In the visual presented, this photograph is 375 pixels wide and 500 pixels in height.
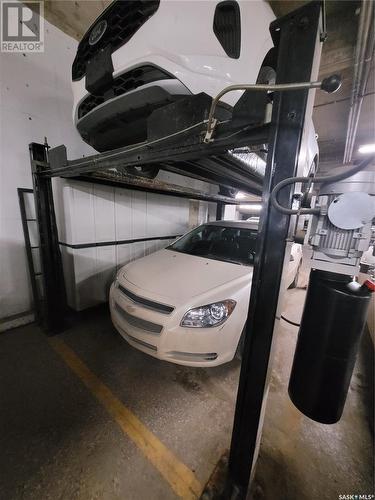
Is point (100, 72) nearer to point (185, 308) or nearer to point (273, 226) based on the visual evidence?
point (273, 226)

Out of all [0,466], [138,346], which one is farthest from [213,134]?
[0,466]

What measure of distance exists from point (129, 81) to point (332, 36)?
2.33 m

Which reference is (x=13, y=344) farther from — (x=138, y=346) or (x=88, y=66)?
(x=88, y=66)

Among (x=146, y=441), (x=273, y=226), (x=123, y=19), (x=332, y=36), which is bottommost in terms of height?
(x=146, y=441)

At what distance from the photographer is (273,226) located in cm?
83

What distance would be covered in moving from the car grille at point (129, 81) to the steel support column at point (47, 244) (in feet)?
3.81

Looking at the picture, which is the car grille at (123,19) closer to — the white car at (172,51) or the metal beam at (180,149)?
the white car at (172,51)

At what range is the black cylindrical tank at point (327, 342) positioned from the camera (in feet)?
2.67

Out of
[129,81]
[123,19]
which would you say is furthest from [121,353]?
[123,19]

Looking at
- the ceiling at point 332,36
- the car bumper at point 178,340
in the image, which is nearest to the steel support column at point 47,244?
the car bumper at point 178,340

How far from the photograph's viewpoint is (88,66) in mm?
1371

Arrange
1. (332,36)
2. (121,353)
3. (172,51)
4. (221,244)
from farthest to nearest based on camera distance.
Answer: (221,244), (121,353), (332,36), (172,51)

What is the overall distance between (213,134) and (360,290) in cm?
98

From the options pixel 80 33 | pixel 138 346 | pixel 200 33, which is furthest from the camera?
pixel 80 33
